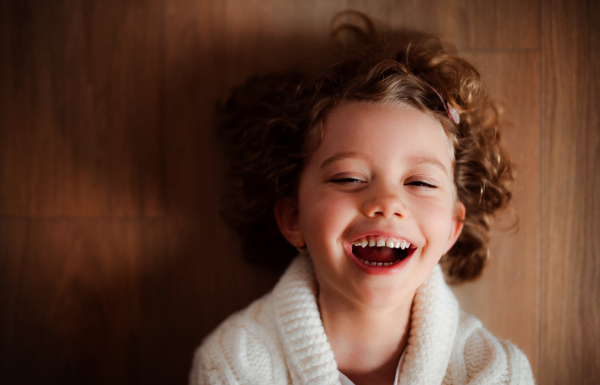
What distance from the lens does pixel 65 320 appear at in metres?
0.98

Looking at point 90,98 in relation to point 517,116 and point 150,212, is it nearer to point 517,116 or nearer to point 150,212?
point 150,212

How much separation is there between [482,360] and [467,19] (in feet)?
2.60

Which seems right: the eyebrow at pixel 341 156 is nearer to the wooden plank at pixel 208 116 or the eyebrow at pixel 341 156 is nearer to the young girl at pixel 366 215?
the young girl at pixel 366 215

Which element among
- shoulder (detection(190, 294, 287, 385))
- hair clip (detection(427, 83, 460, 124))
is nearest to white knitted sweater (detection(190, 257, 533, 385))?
shoulder (detection(190, 294, 287, 385))

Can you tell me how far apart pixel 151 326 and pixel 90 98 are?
602 millimetres

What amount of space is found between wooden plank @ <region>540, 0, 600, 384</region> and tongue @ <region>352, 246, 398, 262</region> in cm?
45

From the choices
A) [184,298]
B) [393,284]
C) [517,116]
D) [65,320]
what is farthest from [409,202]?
[65,320]

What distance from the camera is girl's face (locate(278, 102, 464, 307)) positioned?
69 centimetres

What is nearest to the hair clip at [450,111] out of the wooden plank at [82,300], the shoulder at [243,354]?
the shoulder at [243,354]

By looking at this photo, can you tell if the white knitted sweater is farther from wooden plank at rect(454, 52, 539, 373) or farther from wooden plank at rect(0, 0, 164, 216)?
wooden plank at rect(0, 0, 164, 216)

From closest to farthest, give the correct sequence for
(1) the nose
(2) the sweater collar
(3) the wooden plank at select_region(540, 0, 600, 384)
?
(1) the nose → (2) the sweater collar → (3) the wooden plank at select_region(540, 0, 600, 384)

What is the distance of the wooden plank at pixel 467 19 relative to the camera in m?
0.94

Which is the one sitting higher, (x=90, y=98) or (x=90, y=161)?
(x=90, y=98)

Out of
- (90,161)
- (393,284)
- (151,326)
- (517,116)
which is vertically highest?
(517,116)
